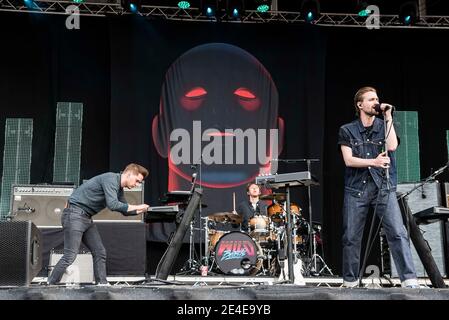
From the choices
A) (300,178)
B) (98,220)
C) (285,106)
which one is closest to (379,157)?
(300,178)

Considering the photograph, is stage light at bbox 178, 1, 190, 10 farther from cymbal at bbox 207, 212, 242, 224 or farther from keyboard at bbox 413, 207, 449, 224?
keyboard at bbox 413, 207, 449, 224

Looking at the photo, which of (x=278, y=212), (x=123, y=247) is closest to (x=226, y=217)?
(x=278, y=212)

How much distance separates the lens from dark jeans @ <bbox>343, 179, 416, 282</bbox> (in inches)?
192

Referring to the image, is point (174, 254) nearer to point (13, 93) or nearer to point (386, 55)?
point (13, 93)

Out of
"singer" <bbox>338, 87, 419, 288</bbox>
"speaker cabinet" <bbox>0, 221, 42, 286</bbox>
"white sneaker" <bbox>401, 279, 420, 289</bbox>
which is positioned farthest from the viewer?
"singer" <bbox>338, 87, 419, 288</bbox>

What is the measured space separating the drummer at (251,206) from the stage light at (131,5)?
12.7 ft

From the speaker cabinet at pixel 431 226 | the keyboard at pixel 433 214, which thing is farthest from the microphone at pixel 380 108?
the speaker cabinet at pixel 431 226

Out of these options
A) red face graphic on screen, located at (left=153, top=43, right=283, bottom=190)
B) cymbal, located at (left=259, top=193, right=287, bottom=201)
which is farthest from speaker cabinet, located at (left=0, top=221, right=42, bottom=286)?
red face graphic on screen, located at (left=153, top=43, right=283, bottom=190)

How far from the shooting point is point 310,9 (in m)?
10.6

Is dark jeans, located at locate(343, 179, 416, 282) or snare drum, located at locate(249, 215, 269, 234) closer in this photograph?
dark jeans, located at locate(343, 179, 416, 282)

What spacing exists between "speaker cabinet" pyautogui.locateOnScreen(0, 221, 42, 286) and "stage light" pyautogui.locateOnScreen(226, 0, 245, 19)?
22.7 feet

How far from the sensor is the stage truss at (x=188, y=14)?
10891mm

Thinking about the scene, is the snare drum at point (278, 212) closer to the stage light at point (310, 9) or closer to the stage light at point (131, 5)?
the stage light at point (310, 9)
